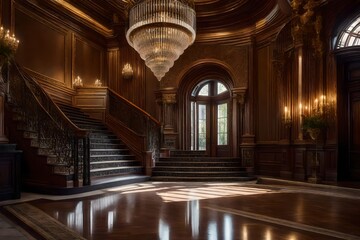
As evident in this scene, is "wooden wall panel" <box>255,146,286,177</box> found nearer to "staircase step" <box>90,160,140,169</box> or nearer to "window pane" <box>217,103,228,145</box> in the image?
"window pane" <box>217,103,228,145</box>

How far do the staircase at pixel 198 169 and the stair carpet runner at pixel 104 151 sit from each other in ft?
2.25

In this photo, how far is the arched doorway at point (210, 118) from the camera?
1229cm

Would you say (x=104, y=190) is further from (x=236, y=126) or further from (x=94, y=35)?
(x=94, y=35)

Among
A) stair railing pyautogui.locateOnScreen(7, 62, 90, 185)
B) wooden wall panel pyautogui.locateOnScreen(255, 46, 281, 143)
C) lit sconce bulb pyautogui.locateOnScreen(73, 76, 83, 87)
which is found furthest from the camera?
lit sconce bulb pyautogui.locateOnScreen(73, 76, 83, 87)

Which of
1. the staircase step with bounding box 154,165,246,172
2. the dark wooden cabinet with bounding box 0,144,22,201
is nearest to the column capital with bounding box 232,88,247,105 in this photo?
the staircase step with bounding box 154,165,246,172

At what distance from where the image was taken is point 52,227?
145 inches

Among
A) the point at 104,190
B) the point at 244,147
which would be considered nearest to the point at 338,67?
the point at 244,147

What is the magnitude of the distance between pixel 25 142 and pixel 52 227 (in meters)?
3.42

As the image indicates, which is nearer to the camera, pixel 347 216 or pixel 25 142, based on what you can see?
pixel 347 216

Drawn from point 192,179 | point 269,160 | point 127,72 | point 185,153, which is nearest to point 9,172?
point 192,179

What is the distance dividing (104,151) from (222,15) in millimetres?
5753

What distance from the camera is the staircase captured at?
8.90m

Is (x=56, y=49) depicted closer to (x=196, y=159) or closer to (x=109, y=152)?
(x=109, y=152)

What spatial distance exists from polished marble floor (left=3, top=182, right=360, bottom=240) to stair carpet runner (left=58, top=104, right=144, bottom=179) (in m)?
1.09
